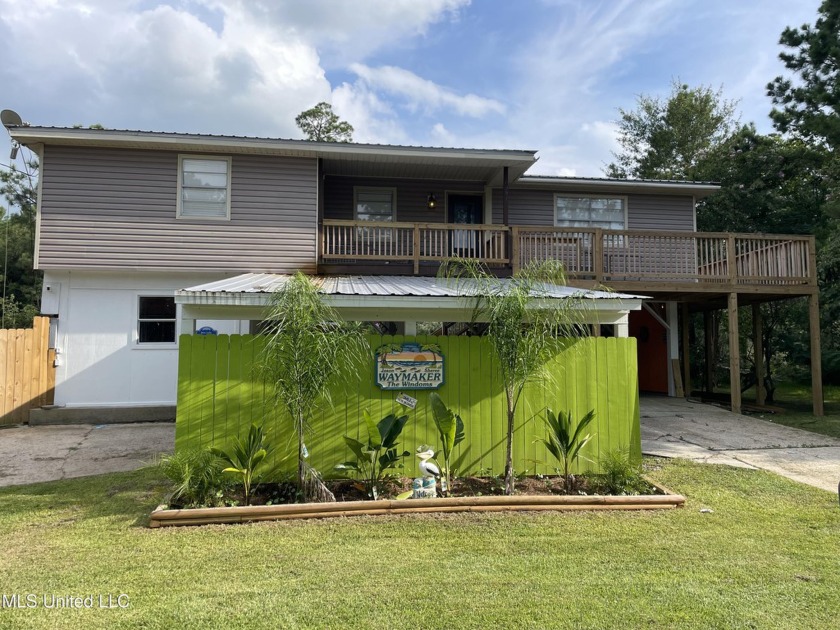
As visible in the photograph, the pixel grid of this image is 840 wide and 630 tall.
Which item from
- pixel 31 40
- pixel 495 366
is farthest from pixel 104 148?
pixel 495 366

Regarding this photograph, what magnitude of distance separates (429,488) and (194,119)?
20.8m

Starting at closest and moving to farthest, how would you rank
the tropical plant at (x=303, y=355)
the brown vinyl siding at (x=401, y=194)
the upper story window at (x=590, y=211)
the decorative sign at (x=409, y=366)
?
the tropical plant at (x=303, y=355), the decorative sign at (x=409, y=366), the brown vinyl siding at (x=401, y=194), the upper story window at (x=590, y=211)

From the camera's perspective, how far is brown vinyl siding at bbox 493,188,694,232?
1312 cm

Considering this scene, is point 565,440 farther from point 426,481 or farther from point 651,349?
point 651,349

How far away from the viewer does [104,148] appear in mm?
10438

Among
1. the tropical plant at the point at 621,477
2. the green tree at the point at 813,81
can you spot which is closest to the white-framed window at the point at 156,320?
the tropical plant at the point at 621,477

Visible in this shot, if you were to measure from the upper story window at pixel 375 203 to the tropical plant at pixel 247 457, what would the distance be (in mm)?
8520

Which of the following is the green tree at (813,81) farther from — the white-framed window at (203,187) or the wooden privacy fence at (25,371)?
the wooden privacy fence at (25,371)

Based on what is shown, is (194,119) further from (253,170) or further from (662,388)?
(662,388)

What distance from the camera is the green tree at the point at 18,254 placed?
23.0m

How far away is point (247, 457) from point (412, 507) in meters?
1.75

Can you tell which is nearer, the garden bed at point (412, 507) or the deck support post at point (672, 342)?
the garden bed at point (412, 507)

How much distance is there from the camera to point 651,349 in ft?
51.0

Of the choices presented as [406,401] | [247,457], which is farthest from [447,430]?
[247,457]
